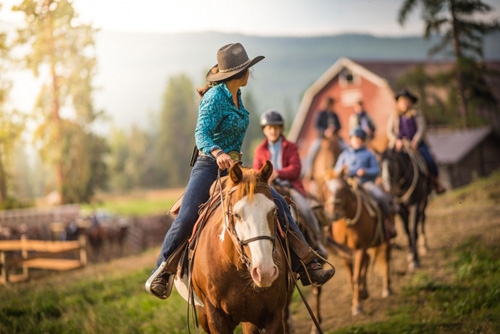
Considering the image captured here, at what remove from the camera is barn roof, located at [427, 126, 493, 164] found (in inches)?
1211

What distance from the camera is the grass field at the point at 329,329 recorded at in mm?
7168

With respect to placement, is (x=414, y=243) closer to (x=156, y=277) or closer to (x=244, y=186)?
(x=156, y=277)

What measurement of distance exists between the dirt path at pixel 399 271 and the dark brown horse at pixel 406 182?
1.92 feet

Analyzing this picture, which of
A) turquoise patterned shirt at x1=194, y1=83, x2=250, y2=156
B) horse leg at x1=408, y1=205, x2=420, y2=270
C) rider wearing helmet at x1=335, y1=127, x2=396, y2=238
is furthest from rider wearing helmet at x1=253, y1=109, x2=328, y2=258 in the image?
horse leg at x1=408, y1=205, x2=420, y2=270

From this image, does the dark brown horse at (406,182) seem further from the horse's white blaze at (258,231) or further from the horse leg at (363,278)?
the horse's white blaze at (258,231)

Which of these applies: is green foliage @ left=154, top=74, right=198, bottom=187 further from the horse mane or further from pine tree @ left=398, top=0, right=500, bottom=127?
the horse mane

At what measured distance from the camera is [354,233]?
8.84 metres

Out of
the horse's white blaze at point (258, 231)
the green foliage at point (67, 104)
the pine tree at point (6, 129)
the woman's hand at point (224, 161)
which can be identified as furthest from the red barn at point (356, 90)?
the horse's white blaze at point (258, 231)

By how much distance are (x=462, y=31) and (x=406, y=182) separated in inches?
659

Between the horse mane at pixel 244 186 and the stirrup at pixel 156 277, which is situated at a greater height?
the horse mane at pixel 244 186

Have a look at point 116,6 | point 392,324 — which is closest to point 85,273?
point 116,6

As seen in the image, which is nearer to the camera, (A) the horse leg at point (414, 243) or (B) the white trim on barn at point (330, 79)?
(A) the horse leg at point (414, 243)

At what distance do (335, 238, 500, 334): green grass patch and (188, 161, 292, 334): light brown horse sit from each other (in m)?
3.05

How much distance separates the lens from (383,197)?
966cm
